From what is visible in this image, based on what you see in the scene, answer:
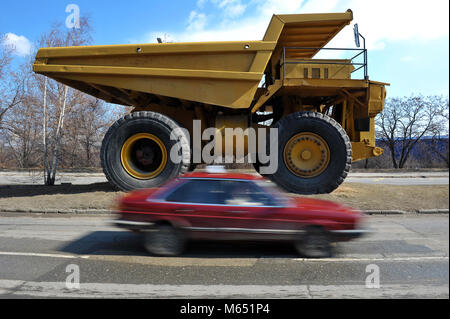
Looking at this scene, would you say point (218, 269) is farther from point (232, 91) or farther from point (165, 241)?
point (232, 91)

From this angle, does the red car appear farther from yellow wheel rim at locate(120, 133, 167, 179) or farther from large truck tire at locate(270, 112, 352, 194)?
yellow wheel rim at locate(120, 133, 167, 179)

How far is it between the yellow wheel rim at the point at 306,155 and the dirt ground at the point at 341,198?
775 mm

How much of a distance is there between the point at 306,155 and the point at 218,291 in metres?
5.50

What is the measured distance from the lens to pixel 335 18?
7.65 m

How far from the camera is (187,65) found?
7785 mm

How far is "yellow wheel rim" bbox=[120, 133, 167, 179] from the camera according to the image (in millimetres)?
8148

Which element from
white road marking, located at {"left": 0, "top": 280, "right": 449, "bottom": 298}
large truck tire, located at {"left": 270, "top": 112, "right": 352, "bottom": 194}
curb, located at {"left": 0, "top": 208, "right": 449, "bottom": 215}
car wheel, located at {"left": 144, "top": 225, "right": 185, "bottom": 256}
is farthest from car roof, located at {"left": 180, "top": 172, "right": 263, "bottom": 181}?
curb, located at {"left": 0, "top": 208, "right": 449, "bottom": 215}

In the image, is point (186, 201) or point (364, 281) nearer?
point (364, 281)

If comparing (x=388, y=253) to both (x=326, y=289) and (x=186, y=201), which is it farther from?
A: (x=186, y=201)

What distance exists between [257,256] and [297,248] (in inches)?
23.5

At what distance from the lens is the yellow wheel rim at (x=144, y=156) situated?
8148 mm

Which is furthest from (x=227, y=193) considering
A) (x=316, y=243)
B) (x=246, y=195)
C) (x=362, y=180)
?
(x=362, y=180)

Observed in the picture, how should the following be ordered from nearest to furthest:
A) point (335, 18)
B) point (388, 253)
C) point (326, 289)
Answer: point (326, 289), point (388, 253), point (335, 18)

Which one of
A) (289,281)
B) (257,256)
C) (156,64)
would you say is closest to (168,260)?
(257,256)
